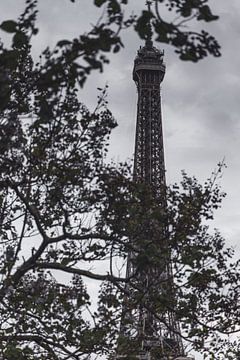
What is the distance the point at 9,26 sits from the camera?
5035 millimetres

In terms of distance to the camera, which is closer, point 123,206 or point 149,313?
point 123,206

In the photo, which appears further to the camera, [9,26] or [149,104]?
[149,104]

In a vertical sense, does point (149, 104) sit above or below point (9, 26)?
above

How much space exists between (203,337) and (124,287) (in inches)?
62.4

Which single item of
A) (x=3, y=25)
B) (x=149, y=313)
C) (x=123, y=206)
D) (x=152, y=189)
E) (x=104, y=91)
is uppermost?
(x=104, y=91)

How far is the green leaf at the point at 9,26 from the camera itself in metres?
5.02

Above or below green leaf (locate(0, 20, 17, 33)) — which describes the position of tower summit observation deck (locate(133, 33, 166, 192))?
above

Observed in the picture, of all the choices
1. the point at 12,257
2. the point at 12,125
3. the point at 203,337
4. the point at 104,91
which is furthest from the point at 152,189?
the point at 12,125

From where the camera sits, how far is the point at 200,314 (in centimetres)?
1091

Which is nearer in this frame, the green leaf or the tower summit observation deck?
the green leaf

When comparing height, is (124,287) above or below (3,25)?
above

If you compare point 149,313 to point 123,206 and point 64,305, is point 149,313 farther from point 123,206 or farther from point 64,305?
point 123,206

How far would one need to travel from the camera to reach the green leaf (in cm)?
502

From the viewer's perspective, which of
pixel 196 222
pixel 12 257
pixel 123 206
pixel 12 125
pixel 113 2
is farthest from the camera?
pixel 196 222
